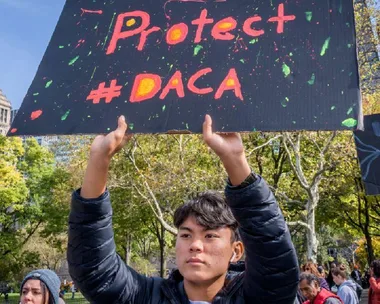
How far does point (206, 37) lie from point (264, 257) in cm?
103

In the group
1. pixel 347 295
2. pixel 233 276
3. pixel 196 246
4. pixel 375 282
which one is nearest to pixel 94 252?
pixel 196 246

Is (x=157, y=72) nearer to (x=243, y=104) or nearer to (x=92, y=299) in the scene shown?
(x=243, y=104)

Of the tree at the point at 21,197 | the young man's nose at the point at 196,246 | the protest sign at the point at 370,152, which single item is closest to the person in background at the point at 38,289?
the young man's nose at the point at 196,246

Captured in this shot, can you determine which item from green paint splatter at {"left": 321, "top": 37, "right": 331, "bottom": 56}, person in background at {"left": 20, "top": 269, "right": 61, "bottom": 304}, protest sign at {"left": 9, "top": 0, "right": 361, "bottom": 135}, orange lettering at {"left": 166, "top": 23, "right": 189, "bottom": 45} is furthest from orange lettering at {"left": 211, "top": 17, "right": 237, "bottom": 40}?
person in background at {"left": 20, "top": 269, "right": 61, "bottom": 304}

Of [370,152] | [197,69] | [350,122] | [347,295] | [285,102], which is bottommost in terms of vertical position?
[347,295]

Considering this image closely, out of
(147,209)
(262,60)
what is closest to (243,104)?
(262,60)

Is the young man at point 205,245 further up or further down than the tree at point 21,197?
further down

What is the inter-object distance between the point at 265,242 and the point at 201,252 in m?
0.25

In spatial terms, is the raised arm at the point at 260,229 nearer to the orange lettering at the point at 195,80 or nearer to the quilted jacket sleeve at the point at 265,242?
the quilted jacket sleeve at the point at 265,242

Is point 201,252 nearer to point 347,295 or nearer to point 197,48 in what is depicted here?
point 197,48

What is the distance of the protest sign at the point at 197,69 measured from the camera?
6.71 ft

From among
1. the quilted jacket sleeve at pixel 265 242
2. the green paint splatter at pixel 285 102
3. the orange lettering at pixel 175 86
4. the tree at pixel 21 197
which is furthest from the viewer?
the tree at pixel 21 197

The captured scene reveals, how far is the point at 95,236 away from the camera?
1877 millimetres

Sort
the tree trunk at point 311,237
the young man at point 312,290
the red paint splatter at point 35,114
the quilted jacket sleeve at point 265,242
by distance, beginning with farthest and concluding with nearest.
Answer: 1. the tree trunk at point 311,237
2. the young man at point 312,290
3. the red paint splatter at point 35,114
4. the quilted jacket sleeve at point 265,242
